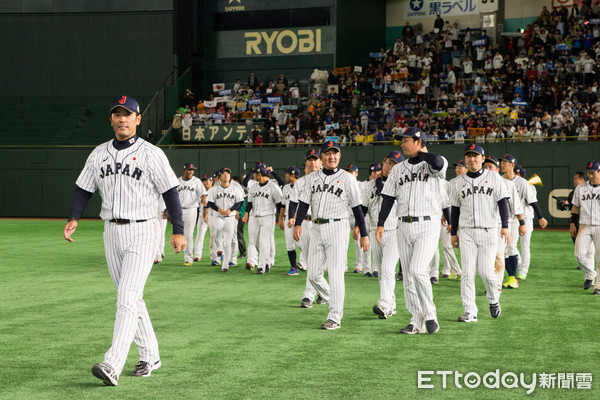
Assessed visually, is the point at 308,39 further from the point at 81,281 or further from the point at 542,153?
the point at 81,281

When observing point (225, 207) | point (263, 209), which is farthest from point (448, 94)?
point (263, 209)

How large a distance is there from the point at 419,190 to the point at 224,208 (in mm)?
8850

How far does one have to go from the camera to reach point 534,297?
12148mm

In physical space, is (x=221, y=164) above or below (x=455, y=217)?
above

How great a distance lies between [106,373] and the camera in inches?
238

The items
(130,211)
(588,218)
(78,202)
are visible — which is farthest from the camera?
(588,218)

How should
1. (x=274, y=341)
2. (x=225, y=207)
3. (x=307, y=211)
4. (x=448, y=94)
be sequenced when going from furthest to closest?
(x=448, y=94) < (x=225, y=207) < (x=307, y=211) < (x=274, y=341)

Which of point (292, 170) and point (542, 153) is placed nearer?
point (292, 170)

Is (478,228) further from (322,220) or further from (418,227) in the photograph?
(322,220)

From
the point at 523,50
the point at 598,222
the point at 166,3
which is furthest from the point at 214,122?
the point at 598,222

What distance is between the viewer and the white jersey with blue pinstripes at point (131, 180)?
6.41 metres

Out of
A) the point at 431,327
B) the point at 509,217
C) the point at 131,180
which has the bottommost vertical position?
the point at 431,327

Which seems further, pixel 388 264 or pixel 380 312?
pixel 388 264

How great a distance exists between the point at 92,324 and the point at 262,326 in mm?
2200
